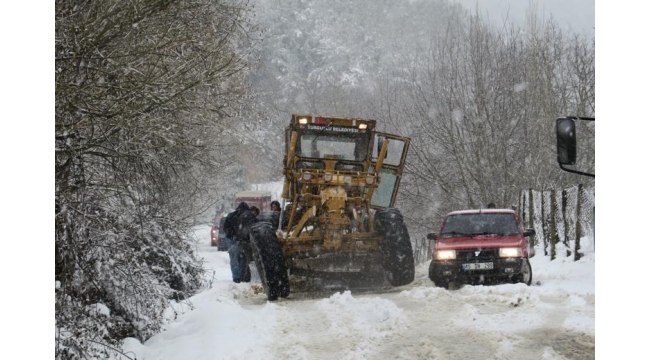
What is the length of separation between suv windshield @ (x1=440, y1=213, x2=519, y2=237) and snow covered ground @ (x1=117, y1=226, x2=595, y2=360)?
1090mm

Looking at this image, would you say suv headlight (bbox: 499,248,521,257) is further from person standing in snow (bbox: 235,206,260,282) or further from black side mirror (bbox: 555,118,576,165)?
black side mirror (bbox: 555,118,576,165)

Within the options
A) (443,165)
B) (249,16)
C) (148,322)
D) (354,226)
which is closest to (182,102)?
(148,322)

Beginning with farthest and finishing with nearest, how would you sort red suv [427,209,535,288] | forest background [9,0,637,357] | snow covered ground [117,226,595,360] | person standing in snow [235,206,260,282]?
person standing in snow [235,206,260,282]
red suv [427,209,535,288]
snow covered ground [117,226,595,360]
forest background [9,0,637,357]

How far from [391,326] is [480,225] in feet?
14.7

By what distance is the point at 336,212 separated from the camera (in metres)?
10.9

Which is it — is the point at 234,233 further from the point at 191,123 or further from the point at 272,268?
the point at 191,123

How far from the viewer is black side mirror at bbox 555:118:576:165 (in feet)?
14.0

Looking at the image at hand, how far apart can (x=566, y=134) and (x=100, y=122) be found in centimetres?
337

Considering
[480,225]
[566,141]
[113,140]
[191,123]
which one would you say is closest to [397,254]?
[480,225]

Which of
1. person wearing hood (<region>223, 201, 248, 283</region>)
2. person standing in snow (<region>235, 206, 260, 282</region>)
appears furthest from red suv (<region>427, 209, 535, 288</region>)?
person wearing hood (<region>223, 201, 248, 283</region>)

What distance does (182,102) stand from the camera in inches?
280

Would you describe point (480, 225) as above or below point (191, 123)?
below

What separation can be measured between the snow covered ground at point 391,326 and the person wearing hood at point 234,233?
2414mm
